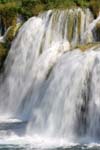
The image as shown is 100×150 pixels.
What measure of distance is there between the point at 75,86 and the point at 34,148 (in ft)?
12.6

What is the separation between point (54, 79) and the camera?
25.4 m

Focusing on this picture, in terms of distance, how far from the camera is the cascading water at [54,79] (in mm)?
23312

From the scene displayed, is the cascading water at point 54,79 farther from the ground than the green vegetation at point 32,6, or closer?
closer

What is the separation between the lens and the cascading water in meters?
23.3

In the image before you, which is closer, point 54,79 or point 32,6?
point 54,79

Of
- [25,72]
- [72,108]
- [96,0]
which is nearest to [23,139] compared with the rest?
[72,108]

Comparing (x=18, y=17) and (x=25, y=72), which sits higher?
(x=18, y=17)

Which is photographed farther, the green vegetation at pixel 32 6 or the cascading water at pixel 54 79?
the green vegetation at pixel 32 6

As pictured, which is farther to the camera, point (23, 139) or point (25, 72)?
point (25, 72)

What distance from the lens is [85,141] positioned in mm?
22219

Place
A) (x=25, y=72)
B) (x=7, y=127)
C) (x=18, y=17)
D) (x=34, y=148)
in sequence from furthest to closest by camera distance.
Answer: (x=18, y=17)
(x=25, y=72)
(x=7, y=127)
(x=34, y=148)

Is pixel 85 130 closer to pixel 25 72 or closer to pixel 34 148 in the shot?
pixel 34 148

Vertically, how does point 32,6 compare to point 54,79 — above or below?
above

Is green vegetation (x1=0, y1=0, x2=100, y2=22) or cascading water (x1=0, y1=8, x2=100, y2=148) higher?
green vegetation (x1=0, y1=0, x2=100, y2=22)
